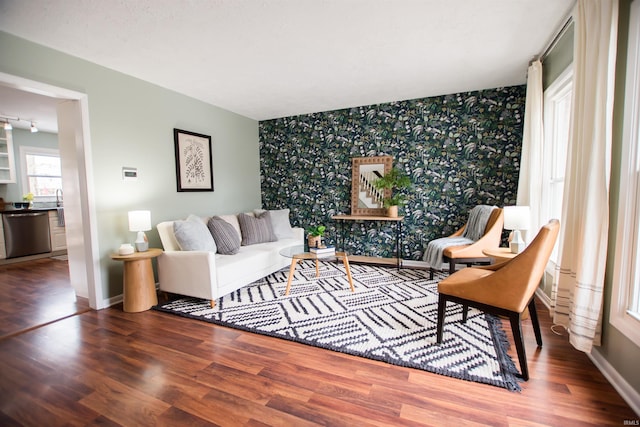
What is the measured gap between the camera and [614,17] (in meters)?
1.55

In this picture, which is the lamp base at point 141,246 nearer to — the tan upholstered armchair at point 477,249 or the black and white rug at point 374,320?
the black and white rug at point 374,320

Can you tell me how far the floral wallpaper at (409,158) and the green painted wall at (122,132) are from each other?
136 cm

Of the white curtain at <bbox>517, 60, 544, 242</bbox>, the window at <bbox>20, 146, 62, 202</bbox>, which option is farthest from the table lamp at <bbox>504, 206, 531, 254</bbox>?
the window at <bbox>20, 146, 62, 202</bbox>

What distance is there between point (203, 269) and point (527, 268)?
8.72 feet

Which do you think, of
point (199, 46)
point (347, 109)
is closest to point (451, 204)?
point (347, 109)

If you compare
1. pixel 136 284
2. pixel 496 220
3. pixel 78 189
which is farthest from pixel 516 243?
pixel 78 189

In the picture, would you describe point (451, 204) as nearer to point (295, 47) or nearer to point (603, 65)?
point (603, 65)

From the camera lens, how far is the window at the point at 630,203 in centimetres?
151

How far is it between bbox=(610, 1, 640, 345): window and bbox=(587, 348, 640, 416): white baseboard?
0.27 m

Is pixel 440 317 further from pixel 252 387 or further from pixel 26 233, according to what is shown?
pixel 26 233

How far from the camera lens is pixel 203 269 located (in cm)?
280

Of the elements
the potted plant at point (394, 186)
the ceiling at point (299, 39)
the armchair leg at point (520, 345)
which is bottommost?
the armchair leg at point (520, 345)

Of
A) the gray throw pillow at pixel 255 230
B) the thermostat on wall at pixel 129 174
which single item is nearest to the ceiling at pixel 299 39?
the thermostat on wall at pixel 129 174

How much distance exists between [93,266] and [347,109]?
12.8 feet
